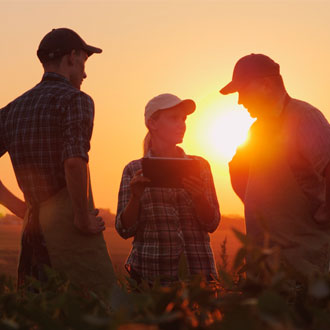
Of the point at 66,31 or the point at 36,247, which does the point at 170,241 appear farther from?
the point at 66,31

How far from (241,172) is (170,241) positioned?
3.04 ft

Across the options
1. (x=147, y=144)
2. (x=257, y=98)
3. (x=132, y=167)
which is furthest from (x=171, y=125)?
(x=257, y=98)

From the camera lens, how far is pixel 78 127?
3205 mm

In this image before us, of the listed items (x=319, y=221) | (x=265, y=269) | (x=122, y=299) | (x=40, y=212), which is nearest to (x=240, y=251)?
(x=265, y=269)

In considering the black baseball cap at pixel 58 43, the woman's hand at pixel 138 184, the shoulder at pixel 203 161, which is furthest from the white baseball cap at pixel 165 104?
the black baseball cap at pixel 58 43

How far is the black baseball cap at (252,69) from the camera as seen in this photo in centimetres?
347

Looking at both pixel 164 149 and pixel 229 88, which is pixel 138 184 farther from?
pixel 229 88

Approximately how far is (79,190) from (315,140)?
1422mm

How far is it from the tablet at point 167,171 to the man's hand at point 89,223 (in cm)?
65

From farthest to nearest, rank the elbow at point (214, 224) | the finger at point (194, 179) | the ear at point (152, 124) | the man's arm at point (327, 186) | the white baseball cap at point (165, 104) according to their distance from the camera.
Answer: the ear at point (152, 124) → the white baseball cap at point (165, 104) → the elbow at point (214, 224) → the finger at point (194, 179) → the man's arm at point (327, 186)

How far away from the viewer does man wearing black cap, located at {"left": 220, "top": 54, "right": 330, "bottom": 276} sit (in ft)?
10.1

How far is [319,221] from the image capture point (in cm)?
305

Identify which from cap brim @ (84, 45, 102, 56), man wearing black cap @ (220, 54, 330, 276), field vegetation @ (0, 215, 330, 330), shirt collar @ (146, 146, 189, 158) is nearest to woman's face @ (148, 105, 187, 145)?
shirt collar @ (146, 146, 189, 158)

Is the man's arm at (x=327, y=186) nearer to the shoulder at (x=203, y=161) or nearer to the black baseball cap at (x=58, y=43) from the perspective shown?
the shoulder at (x=203, y=161)
